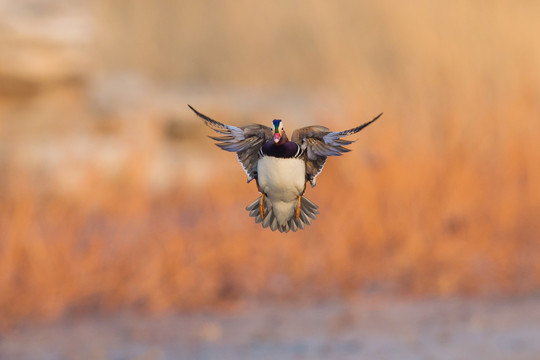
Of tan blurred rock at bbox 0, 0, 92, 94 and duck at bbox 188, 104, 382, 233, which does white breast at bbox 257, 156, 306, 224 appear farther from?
tan blurred rock at bbox 0, 0, 92, 94

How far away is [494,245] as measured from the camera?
5.96 m

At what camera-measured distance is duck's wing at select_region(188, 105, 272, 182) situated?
78 centimetres

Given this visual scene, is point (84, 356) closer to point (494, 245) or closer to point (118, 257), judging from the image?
point (118, 257)

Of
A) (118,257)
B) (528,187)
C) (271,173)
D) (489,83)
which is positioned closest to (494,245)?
(528,187)

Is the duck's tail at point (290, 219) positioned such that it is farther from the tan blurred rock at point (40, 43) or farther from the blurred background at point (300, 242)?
the tan blurred rock at point (40, 43)

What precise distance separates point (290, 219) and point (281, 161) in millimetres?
61

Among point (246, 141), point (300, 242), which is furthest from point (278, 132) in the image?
point (300, 242)

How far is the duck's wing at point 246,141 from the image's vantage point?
784mm

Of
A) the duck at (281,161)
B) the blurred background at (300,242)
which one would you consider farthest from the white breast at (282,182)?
the blurred background at (300,242)

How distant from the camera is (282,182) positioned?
75cm

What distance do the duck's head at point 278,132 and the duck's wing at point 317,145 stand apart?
0.07 feet

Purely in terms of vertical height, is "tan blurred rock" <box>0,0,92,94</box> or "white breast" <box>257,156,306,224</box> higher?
"tan blurred rock" <box>0,0,92,94</box>

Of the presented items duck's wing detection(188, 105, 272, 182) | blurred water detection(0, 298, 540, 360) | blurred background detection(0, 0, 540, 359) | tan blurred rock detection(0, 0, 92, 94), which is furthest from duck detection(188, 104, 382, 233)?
tan blurred rock detection(0, 0, 92, 94)

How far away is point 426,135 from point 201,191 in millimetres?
5352
